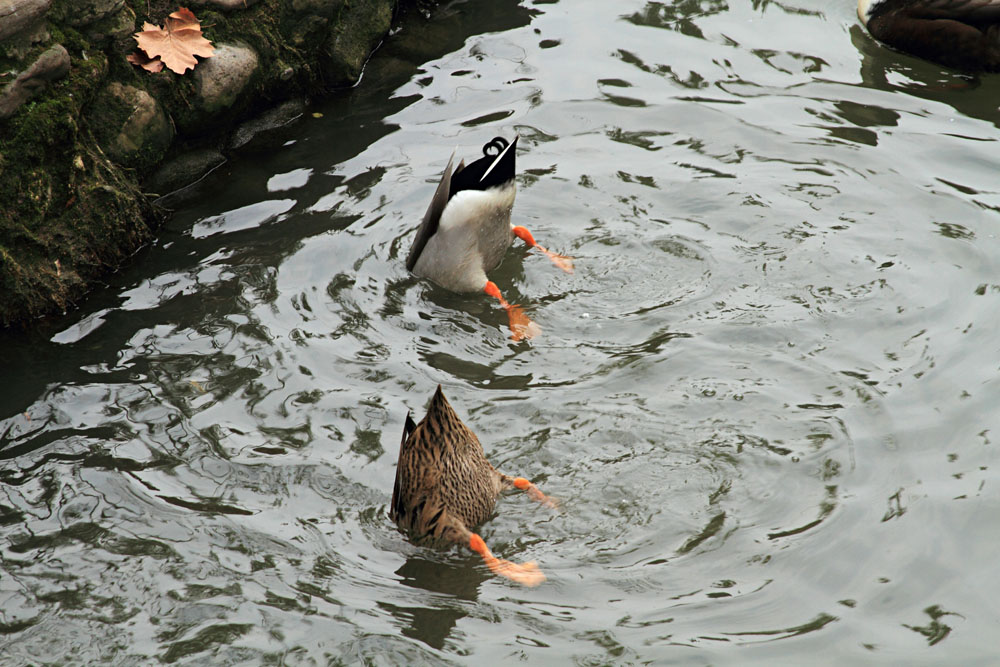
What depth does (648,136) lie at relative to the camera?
23.3 feet

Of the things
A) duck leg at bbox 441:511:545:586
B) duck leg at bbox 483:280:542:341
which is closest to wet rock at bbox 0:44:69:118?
duck leg at bbox 483:280:542:341

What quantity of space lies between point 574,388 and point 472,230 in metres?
1.37

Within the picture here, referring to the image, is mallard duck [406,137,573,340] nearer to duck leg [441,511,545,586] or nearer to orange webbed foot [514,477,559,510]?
orange webbed foot [514,477,559,510]

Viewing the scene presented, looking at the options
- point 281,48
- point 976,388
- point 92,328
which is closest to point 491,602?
point 976,388

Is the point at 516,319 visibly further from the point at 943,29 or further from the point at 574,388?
the point at 943,29

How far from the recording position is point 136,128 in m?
6.30

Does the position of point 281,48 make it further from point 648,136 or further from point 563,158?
point 648,136

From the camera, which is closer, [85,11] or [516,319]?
[516,319]

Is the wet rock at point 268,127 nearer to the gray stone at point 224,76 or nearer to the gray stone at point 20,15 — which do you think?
the gray stone at point 224,76

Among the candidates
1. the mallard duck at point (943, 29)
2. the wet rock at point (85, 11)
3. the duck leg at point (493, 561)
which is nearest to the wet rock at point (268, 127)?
the wet rock at point (85, 11)

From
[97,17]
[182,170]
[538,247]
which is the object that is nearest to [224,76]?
[182,170]

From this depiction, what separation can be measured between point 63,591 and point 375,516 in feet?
4.44

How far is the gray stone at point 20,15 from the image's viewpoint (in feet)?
17.5

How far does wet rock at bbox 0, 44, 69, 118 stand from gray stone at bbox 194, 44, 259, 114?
107 cm
